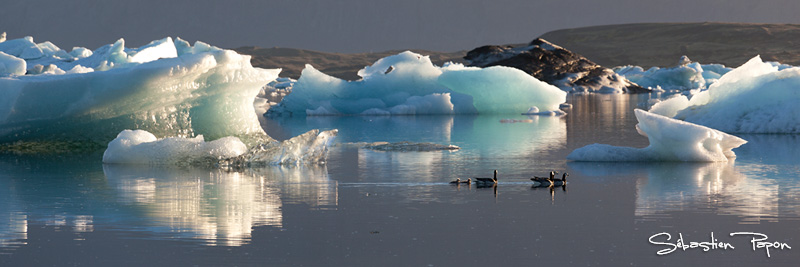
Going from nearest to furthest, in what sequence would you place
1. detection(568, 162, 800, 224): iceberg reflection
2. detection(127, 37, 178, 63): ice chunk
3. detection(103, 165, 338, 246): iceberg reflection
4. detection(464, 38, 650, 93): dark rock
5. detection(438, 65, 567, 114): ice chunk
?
detection(103, 165, 338, 246): iceberg reflection, detection(568, 162, 800, 224): iceberg reflection, detection(127, 37, 178, 63): ice chunk, detection(438, 65, 567, 114): ice chunk, detection(464, 38, 650, 93): dark rock

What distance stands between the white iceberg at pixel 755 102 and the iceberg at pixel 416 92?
1140cm

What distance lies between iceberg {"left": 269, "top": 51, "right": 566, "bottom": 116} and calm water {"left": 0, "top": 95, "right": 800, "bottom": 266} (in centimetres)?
1752

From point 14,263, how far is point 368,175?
5.93 m

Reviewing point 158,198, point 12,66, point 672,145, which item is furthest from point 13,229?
point 12,66

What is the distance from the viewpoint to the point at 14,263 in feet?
20.8

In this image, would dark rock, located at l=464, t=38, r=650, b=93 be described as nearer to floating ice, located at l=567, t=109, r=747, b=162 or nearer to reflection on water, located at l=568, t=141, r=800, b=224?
floating ice, located at l=567, t=109, r=747, b=162

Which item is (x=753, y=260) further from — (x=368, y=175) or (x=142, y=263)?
A: (x=368, y=175)

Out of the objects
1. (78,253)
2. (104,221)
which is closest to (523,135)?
(104,221)

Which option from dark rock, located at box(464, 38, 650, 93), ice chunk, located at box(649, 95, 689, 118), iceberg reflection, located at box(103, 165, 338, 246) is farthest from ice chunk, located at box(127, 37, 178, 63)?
dark rock, located at box(464, 38, 650, 93)

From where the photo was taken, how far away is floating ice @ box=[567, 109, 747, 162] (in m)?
13.1

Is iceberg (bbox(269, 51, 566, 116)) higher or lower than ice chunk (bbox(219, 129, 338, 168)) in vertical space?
higher

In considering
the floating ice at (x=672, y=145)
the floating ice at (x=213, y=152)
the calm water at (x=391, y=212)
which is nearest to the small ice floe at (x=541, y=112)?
the calm water at (x=391, y=212)

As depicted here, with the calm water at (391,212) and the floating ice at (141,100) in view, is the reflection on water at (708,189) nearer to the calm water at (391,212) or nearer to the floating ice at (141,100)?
A: the calm water at (391,212)

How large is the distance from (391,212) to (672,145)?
20.0ft
